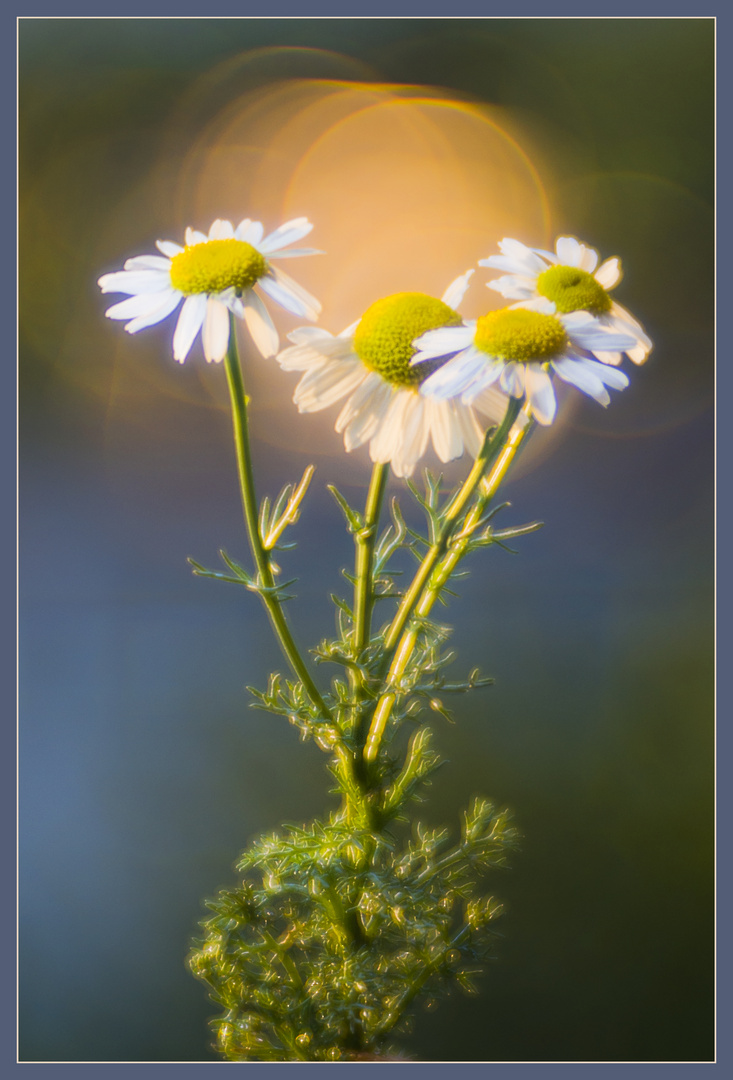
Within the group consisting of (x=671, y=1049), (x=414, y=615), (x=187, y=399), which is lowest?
(x=671, y=1049)

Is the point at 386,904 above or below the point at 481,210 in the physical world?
below

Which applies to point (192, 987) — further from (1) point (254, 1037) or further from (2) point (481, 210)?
(2) point (481, 210)

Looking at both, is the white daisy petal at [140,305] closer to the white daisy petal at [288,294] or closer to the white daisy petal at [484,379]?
the white daisy petal at [288,294]

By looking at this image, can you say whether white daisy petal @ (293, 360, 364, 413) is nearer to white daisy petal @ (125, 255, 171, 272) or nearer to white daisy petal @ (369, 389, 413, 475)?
white daisy petal @ (369, 389, 413, 475)

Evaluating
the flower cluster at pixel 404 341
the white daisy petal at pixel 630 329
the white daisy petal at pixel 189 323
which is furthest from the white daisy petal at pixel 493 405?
the white daisy petal at pixel 189 323

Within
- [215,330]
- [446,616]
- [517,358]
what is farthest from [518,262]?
[446,616]

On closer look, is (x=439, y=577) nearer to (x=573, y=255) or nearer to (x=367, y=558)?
(x=367, y=558)

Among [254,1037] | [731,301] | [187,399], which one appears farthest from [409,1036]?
[731,301]
